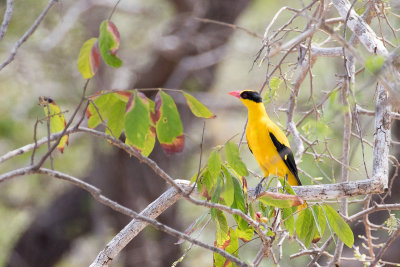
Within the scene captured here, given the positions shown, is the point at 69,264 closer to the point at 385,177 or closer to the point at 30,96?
the point at 30,96

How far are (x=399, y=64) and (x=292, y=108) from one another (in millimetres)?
1022

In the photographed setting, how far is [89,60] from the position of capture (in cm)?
171

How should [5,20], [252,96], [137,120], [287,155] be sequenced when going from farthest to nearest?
[252,96] < [287,155] < [5,20] < [137,120]

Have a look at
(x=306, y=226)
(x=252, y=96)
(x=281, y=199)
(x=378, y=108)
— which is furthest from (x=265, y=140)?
(x=281, y=199)

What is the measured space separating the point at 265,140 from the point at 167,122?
1.84m

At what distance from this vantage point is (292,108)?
2.96 metres

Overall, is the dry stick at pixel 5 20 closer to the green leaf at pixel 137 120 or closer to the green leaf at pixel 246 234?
the green leaf at pixel 137 120

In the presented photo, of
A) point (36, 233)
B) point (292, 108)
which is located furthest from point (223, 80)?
point (292, 108)

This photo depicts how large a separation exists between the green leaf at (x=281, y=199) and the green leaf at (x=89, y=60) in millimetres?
659

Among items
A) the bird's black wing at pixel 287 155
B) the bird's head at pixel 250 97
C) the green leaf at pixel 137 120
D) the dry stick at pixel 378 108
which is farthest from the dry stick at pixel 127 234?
the bird's head at pixel 250 97

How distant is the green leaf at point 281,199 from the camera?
1840 mm

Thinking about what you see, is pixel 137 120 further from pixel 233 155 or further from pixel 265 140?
pixel 265 140

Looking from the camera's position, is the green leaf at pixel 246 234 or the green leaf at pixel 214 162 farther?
the green leaf at pixel 246 234

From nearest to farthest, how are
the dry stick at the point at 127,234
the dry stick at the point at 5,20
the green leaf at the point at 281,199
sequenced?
the green leaf at the point at 281,199 → the dry stick at the point at 5,20 → the dry stick at the point at 127,234
